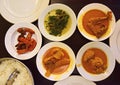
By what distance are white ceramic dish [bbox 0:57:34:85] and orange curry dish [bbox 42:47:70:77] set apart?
0.38 feet

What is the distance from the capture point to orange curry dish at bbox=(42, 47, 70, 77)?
1800 mm

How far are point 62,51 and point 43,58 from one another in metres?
0.12

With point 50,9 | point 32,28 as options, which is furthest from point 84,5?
point 32,28

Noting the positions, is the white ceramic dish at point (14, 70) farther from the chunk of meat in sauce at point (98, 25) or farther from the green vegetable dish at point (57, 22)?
the chunk of meat in sauce at point (98, 25)

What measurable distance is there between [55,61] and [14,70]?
0.81 feet

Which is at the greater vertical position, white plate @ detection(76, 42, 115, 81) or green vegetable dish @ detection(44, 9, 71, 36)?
green vegetable dish @ detection(44, 9, 71, 36)

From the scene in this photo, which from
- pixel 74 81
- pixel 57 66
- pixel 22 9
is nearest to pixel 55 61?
pixel 57 66

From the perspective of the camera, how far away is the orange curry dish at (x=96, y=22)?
1.80 meters

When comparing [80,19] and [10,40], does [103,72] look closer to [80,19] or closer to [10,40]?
[80,19]

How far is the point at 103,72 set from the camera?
1.79 meters

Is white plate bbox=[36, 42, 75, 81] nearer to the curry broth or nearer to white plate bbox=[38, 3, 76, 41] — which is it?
white plate bbox=[38, 3, 76, 41]

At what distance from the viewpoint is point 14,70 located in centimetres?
184

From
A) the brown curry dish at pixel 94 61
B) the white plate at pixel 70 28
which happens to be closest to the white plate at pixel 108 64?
the brown curry dish at pixel 94 61

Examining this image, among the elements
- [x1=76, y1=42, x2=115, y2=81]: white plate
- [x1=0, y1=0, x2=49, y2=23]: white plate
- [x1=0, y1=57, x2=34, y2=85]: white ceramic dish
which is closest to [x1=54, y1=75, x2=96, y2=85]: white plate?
[x1=76, y1=42, x2=115, y2=81]: white plate
